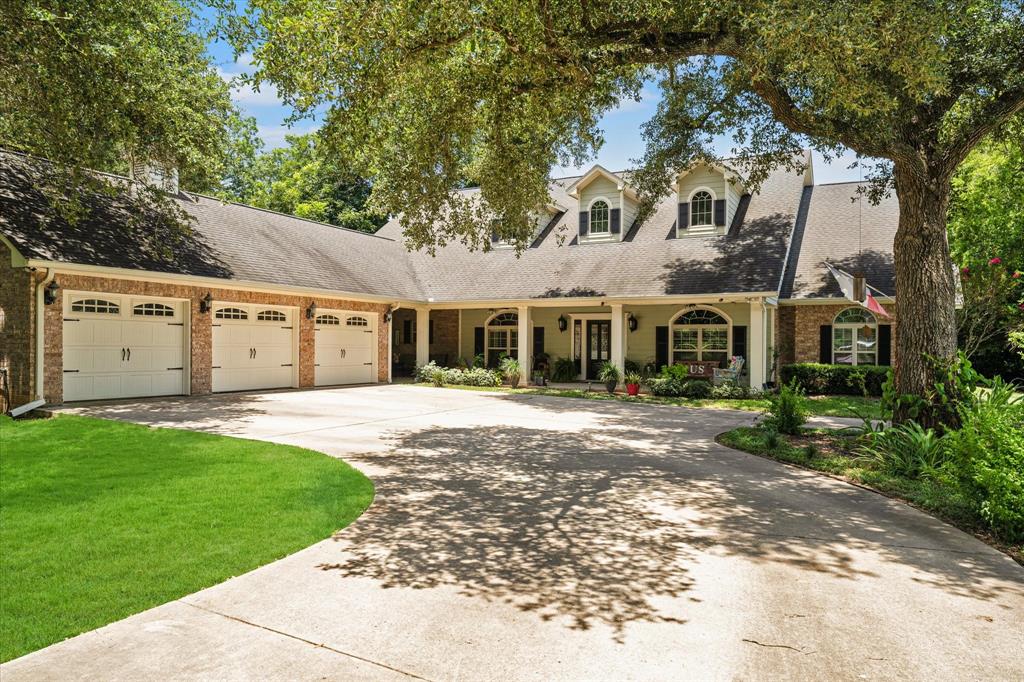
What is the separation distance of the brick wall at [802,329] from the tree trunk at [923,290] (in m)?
9.48

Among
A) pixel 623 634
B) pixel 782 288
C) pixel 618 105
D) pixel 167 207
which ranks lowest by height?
pixel 623 634

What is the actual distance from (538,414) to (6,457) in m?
9.00

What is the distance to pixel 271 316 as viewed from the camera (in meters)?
17.6

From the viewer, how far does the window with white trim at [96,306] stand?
1348cm

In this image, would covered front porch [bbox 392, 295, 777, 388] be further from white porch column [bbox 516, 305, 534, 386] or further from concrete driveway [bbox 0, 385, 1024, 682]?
concrete driveway [bbox 0, 385, 1024, 682]

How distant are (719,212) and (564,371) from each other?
720 centimetres

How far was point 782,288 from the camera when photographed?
19.0 meters

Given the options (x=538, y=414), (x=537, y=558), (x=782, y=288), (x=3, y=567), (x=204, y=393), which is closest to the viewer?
(x=3, y=567)

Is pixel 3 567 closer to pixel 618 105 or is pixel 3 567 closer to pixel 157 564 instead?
pixel 157 564

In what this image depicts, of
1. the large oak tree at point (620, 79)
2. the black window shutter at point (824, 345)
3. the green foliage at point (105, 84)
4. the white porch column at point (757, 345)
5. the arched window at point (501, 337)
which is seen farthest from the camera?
the arched window at point (501, 337)

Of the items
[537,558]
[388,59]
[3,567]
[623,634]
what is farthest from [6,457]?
[623,634]

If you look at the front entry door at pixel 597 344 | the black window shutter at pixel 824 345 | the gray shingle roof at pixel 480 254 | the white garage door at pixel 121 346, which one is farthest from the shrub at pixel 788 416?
the white garage door at pixel 121 346

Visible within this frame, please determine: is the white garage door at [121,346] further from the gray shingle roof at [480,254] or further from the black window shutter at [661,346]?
the black window shutter at [661,346]

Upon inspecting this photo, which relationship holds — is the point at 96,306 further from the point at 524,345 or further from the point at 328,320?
the point at 524,345
